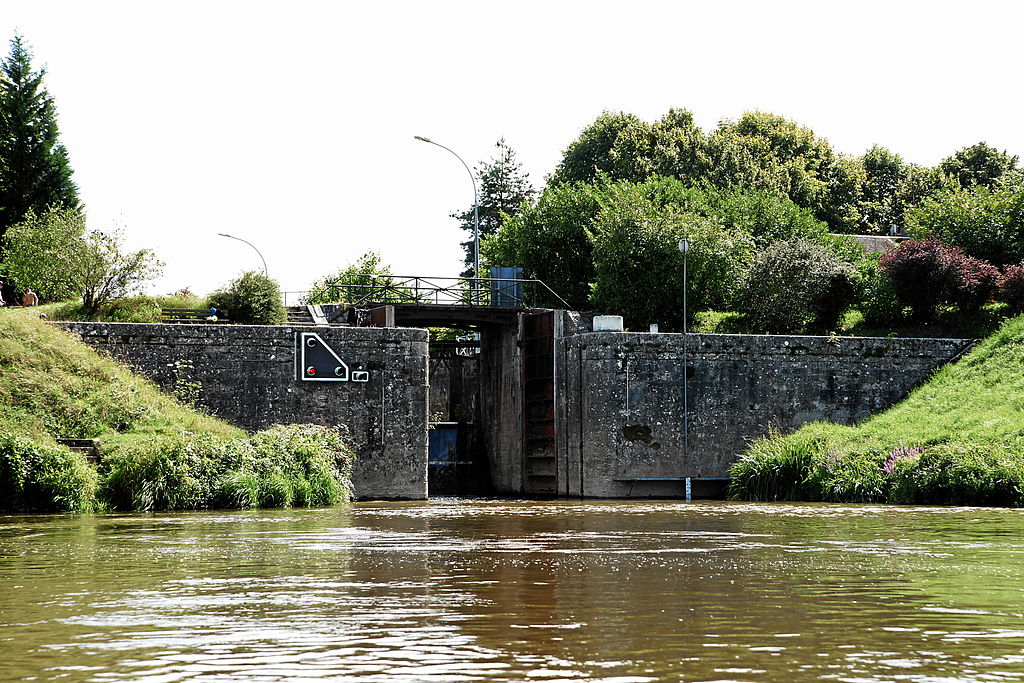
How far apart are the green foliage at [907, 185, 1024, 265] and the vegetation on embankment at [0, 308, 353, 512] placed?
21.5 meters

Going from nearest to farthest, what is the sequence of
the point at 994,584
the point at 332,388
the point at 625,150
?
the point at 994,584 < the point at 332,388 < the point at 625,150

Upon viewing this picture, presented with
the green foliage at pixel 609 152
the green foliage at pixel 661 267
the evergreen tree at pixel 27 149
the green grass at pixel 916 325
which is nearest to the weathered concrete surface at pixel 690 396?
the green grass at pixel 916 325

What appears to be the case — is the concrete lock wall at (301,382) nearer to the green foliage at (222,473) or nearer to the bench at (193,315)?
the bench at (193,315)

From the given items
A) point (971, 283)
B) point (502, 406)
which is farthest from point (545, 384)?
point (971, 283)

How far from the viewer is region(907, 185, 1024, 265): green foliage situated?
3716 centimetres

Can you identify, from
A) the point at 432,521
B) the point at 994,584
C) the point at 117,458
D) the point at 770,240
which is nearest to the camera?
the point at 994,584

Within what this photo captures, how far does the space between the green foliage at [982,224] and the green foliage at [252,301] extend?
2101cm

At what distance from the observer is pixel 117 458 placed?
822 inches

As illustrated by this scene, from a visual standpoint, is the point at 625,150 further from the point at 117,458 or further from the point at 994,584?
the point at 994,584

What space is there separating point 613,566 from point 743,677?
4.94 meters

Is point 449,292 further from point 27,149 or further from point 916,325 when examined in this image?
point 27,149

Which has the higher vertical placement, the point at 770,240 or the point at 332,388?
the point at 770,240

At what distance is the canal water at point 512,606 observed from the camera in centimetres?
566

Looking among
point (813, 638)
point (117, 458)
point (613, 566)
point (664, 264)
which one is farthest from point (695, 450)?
point (813, 638)
